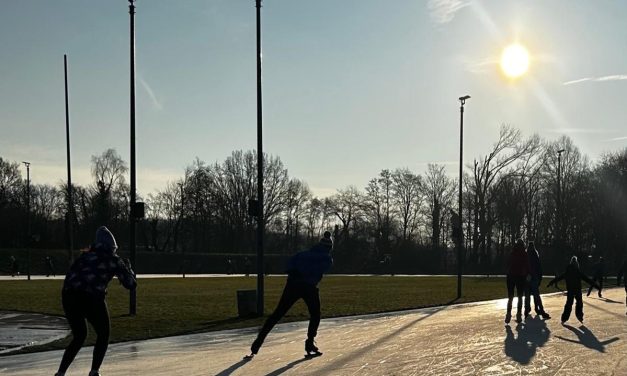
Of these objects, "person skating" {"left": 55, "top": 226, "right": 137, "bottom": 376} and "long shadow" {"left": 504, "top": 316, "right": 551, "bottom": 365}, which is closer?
"person skating" {"left": 55, "top": 226, "right": 137, "bottom": 376}

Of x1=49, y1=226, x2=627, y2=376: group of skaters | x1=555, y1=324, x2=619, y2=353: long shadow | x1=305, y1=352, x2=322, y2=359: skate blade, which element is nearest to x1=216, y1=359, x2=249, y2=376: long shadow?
x1=49, y1=226, x2=627, y2=376: group of skaters

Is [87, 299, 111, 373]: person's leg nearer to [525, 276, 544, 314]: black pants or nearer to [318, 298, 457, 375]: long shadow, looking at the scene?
[318, 298, 457, 375]: long shadow

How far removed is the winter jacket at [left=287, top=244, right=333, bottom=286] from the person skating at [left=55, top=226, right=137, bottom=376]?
2.83 m

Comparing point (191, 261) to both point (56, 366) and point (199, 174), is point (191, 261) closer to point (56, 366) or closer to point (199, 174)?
point (199, 174)

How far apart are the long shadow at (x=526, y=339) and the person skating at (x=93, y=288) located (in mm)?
5742

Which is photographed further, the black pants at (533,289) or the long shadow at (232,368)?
the black pants at (533,289)

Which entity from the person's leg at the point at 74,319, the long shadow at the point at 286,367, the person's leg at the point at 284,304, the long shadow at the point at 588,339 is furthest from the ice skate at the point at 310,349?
the long shadow at the point at 588,339

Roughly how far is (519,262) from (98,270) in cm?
1138

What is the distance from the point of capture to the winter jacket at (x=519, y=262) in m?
17.0

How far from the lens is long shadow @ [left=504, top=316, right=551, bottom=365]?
11.2 metres

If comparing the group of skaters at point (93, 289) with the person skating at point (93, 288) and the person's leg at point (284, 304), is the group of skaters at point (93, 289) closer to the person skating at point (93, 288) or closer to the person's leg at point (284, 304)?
the person skating at point (93, 288)

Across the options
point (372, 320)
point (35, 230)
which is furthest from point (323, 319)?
point (35, 230)

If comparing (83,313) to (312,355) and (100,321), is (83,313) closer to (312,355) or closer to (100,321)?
(100,321)

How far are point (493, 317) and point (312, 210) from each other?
8931 centimetres
